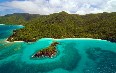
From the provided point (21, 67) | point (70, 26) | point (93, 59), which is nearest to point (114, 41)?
point (93, 59)

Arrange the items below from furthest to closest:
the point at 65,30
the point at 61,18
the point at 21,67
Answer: the point at 61,18 → the point at 65,30 → the point at 21,67

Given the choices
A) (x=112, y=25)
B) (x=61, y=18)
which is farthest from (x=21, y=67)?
(x=61, y=18)

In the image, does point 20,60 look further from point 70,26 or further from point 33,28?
point 70,26

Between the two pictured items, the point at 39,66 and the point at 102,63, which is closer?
the point at 39,66

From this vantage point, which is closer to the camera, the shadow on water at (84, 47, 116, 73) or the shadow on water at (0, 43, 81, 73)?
the shadow on water at (84, 47, 116, 73)

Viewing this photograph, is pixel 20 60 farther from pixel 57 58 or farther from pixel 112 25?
pixel 112 25

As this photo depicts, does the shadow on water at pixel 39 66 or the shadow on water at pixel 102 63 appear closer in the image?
the shadow on water at pixel 102 63

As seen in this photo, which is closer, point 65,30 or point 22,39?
point 22,39

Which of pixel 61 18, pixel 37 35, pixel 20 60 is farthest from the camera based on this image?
pixel 61 18

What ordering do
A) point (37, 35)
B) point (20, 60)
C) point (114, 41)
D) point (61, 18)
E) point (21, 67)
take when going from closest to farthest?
point (21, 67) → point (20, 60) → point (114, 41) → point (37, 35) → point (61, 18)
